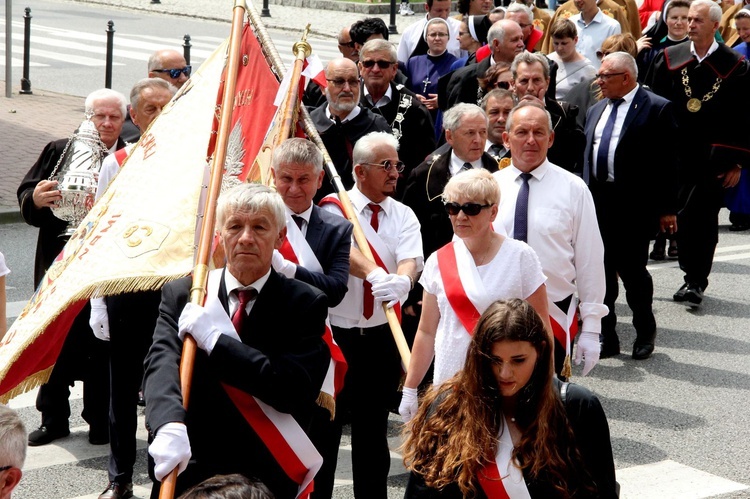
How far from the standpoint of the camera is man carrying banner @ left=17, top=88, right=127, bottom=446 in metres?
6.88

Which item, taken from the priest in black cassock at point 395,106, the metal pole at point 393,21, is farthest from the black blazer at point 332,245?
the metal pole at point 393,21

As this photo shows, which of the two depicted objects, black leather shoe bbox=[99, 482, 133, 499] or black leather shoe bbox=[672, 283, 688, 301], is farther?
black leather shoe bbox=[672, 283, 688, 301]

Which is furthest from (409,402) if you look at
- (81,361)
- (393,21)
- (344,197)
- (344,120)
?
(393,21)

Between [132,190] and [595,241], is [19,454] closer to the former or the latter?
[132,190]

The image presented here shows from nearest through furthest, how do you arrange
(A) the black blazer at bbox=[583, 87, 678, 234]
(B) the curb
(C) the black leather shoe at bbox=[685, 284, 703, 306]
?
(A) the black blazer at bbox=[583, 87, 678, 234] → (C) the black leather shoe at bbox=[685, 284, 703, 306] → (B) the curb

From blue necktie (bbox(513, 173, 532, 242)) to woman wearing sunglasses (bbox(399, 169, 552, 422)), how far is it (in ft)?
3.01

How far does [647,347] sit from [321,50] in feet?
48.3

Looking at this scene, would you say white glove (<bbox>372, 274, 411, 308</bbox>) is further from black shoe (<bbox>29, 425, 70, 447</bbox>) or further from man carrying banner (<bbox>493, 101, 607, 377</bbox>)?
black shoe (<bbox>29, 425, 70, 447</bbox>)

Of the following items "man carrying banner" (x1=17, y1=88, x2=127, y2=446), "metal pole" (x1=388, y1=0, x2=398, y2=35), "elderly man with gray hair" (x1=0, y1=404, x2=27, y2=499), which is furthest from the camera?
"metal pole" (x1=388, y1=0, x2=398, y2=35)

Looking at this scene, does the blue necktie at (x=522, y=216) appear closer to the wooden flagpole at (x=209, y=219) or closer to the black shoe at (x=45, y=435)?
the wooden flagpole at (x=209, y=219)

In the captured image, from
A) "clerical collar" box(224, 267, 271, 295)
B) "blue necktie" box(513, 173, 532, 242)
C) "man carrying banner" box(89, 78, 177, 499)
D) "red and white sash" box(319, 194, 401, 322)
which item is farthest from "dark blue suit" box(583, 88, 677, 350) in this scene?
"clerical collar" box(224, 267, 271, 295)

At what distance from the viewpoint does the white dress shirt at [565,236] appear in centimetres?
636

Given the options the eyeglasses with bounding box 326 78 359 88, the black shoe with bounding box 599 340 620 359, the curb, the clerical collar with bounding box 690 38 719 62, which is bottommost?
the curb

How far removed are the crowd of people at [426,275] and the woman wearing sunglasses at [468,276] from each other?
0.4 inches
